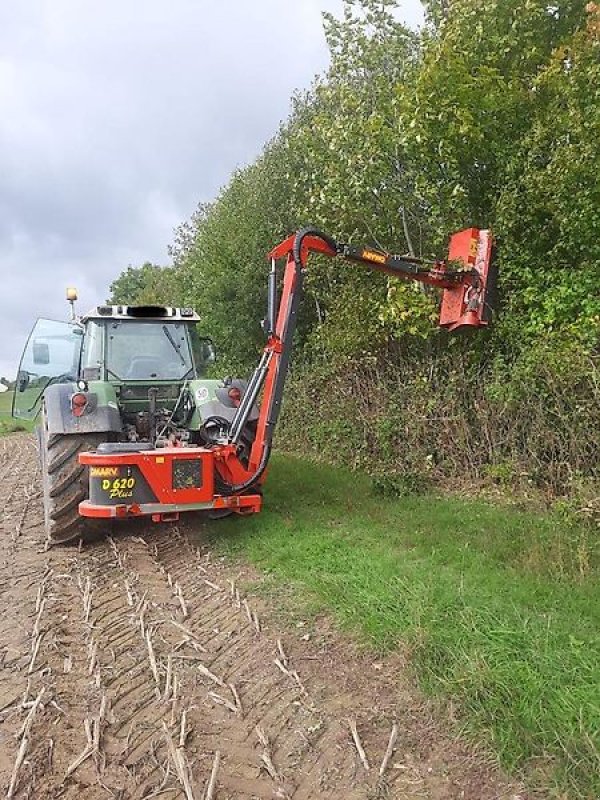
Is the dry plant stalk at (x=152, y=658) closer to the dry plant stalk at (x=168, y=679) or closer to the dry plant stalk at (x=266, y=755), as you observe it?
the dry plant stalk at (x=168, y=679)

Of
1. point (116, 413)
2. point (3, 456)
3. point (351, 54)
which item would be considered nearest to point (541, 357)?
point (116, 413)

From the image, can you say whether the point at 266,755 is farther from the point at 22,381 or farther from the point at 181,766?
the point at 22,381

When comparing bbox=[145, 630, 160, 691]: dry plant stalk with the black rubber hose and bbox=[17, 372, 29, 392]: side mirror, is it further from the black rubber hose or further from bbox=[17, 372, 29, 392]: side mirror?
bbox=[17, 372, 29, 392]: side mirror

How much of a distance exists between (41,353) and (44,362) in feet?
0.33

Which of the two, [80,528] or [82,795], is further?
[80,528]

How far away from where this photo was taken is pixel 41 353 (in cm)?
746

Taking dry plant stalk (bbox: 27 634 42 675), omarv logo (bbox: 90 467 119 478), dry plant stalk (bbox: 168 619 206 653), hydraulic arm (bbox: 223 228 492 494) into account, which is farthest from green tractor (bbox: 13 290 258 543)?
dry plant stalk (bbox: 27 634 42 675)

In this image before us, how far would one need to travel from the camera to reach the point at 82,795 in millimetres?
2520

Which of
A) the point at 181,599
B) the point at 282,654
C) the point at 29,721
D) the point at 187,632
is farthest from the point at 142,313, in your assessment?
the point at 29,721

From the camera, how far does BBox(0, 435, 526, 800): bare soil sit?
103 inches

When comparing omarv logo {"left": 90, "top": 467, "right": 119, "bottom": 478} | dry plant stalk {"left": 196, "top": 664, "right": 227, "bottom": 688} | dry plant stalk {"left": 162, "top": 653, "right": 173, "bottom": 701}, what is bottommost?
dry plant stalk {"left": 162, "top": 653, "right": 173, "bottom": 701}

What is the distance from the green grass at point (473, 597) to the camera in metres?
2.79

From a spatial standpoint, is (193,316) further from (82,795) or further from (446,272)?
(82,795)

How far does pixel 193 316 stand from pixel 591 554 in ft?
15.0
